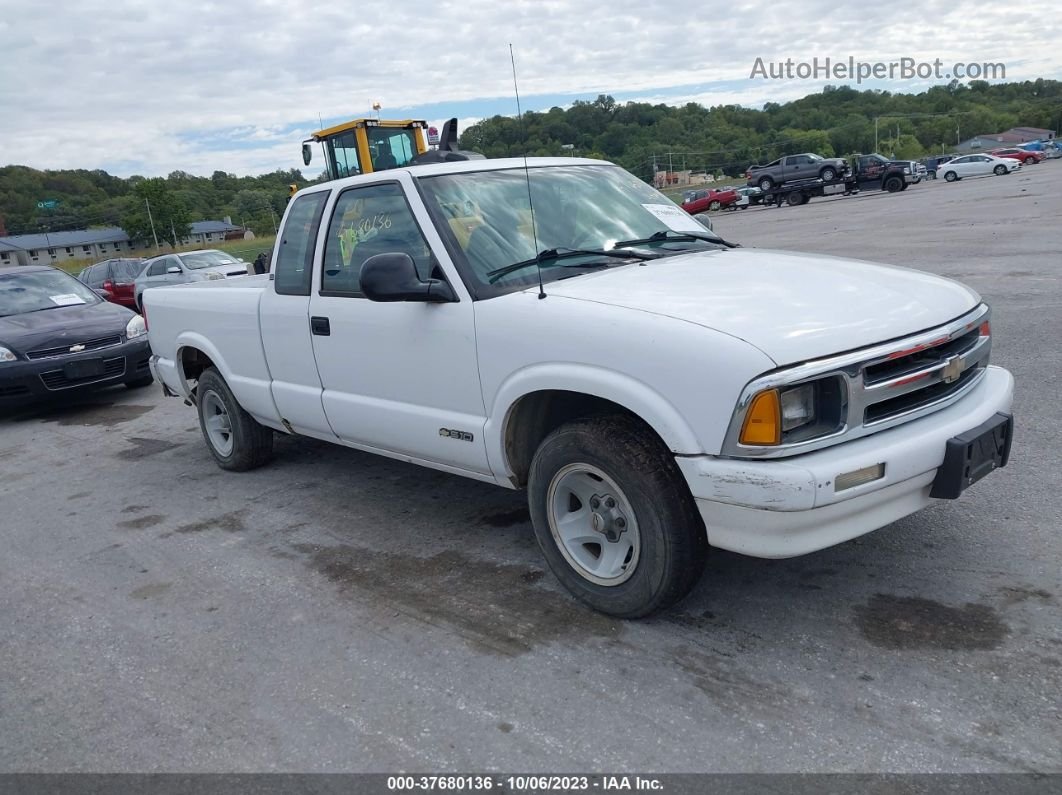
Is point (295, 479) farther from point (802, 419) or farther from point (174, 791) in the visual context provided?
point (802, 419)

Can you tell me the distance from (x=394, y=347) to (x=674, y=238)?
1.52m

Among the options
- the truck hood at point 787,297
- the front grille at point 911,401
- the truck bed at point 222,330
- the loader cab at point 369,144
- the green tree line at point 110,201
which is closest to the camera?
the truck hood at point 787,297

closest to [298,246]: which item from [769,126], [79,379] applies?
[79,379]

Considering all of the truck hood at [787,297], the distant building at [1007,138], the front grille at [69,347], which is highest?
the truck hood at [787,297]

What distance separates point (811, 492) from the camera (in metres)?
2.80

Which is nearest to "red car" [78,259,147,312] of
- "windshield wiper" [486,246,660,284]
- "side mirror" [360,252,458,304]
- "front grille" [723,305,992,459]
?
"side mirror" [360,252,458,304]

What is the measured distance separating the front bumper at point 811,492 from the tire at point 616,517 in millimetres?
143

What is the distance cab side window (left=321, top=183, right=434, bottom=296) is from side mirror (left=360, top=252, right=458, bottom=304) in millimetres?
255

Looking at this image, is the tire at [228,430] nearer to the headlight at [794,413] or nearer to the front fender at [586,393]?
the front fender at [586,393]

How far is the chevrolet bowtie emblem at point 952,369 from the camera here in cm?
324

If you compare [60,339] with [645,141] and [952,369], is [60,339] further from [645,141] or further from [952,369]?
[952,369]

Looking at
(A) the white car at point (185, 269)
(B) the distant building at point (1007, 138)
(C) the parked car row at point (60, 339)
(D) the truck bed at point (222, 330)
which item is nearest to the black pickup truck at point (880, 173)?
(A) the white car at point (185, 269)

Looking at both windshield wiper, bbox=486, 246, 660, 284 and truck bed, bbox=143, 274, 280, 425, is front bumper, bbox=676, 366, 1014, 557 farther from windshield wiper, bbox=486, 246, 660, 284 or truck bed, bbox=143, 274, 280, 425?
truck bed, bbox=143, 274, 280, 425

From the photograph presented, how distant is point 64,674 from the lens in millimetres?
3475
